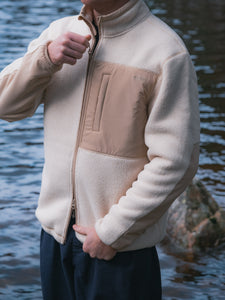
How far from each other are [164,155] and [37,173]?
3.90 meters

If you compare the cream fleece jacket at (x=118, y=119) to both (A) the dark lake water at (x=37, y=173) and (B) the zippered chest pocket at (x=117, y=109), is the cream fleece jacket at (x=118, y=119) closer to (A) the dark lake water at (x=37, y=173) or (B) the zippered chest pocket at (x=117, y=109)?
(B) the zippered chest pocket at (x=117, y=109)

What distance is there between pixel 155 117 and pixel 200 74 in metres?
6.93

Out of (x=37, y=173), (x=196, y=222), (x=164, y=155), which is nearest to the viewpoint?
(x=164, y=155)

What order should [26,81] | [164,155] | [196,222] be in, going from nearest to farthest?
[164,155], [26,81], [196,222]

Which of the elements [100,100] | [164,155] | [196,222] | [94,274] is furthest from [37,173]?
[164,155]

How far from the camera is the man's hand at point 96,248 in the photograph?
225 cm

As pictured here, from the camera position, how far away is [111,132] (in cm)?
224

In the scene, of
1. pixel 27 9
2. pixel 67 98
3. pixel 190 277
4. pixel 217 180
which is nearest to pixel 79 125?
pixel 67 98

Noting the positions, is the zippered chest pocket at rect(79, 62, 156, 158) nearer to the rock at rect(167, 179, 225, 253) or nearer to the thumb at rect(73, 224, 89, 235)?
the thumb at rect(73, 224, 89, 235)

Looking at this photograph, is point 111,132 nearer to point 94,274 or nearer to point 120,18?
point 120,18

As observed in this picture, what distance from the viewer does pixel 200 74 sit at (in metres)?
8.94

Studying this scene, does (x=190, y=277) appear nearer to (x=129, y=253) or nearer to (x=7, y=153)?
(x=129, y=253)

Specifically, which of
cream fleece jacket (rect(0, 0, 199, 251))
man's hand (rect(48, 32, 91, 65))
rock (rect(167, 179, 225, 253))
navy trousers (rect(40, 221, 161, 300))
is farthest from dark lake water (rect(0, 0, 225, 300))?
man's hand (rect(48, 32, 91, 65))

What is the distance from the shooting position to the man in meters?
2.17
